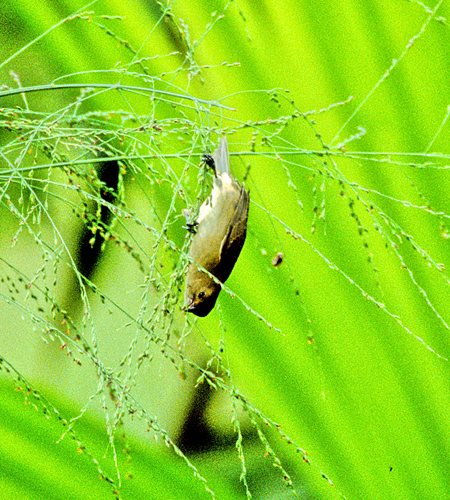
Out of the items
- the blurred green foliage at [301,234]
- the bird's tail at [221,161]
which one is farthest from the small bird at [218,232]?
the blurred green foliage at [301,234]

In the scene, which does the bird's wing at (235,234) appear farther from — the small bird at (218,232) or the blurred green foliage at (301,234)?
the blurred green foliage at (301,234)

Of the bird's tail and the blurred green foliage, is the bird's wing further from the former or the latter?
the blurred green foliage

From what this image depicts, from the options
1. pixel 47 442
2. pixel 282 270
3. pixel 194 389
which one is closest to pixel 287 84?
pixel 282 270

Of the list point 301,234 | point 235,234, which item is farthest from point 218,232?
point 301,234

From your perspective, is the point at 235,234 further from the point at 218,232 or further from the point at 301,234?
the point at 301,234

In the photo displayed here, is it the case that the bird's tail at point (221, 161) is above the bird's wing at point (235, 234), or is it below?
above

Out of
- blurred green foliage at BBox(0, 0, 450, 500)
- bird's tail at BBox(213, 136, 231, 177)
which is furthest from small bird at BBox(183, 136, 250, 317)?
blurred green foliage at BBox(0, 0, 450, 500)

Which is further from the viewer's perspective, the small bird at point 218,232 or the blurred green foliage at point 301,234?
the blurred green foliage at point 301,234

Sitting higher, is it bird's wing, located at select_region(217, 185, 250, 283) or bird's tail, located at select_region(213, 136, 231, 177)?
bird's tail, located at select_region(213, 136, 231, 177)
